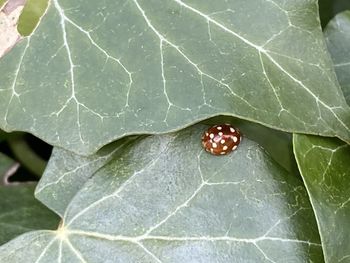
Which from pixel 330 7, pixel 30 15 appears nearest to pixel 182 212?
pixel 30 15

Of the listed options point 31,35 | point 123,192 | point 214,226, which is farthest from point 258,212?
point 31,35

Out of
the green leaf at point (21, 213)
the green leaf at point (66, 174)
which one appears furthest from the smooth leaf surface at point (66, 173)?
the green leaf at point (21, 213)

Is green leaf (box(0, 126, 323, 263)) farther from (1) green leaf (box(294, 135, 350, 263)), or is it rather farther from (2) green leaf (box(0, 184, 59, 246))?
(2) green leaf (box(0, 184, 59, 246))

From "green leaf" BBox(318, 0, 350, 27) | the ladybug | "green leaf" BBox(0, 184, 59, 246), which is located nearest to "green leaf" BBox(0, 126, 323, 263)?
the ladybug

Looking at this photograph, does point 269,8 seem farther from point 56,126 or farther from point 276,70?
point 56,126

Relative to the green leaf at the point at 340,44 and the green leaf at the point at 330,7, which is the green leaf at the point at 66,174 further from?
the green leaf at the point at 330,7
